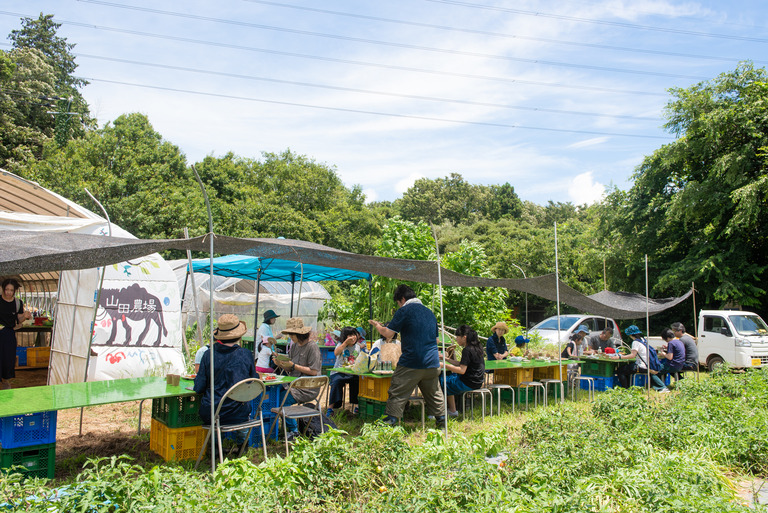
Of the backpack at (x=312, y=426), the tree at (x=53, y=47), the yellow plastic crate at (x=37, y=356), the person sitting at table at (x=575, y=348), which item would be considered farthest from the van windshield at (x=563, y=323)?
the tree at (x=53, y=47)

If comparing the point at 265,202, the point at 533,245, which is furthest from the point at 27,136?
the point at 533,245

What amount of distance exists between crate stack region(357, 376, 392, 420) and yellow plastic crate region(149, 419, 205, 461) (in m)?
2.36

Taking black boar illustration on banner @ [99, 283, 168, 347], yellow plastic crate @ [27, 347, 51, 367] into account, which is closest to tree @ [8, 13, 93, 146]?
yellow plastic crate @ [27, 347, 51, 367]

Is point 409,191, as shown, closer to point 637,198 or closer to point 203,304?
point 637,198

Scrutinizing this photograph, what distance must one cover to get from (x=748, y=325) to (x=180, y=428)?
13409 mm

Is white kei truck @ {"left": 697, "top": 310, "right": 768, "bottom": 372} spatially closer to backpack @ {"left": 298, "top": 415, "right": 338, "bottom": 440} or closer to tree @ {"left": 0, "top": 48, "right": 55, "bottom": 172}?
backpack @ {"left": 298, "top": 415, "right": 338, "bottom": 440}

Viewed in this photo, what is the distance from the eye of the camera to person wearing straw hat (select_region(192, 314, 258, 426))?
5.10 metres

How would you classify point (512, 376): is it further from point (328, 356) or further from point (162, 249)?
point (162, 249)

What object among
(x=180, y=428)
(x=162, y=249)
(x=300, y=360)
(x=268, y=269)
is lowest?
(x=180, y=428)

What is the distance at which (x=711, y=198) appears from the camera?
1592 cm

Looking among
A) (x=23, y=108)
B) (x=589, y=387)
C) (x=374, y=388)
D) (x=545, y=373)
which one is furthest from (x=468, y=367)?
(x=23, y=108)

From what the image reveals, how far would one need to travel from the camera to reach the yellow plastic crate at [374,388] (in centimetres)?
715

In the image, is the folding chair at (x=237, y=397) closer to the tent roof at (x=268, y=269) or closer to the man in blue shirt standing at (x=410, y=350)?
the man in blue shirt standing at (x=410, y=350)

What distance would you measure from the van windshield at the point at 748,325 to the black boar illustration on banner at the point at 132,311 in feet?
41.5
